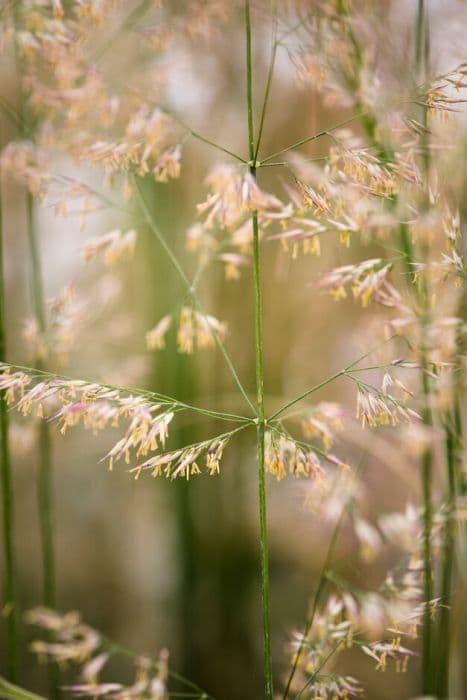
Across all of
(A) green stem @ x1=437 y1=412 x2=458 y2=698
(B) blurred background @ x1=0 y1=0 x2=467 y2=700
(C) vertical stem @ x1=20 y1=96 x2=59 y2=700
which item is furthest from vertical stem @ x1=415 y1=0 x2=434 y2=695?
(B) blurred background @ x1=0 y1=0 x2=467 y2=700

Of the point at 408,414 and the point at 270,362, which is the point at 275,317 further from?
the point at 408,414

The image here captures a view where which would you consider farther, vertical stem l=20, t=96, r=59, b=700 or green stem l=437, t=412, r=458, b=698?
vertical stem l=20, t=96, r=59, b=700

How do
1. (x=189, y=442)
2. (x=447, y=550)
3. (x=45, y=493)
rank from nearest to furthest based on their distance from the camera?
(x=447, y=550), (x=45, y=493), (x=189, y=442)

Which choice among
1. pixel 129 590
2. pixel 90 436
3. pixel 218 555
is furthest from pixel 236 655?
pixel 90 436

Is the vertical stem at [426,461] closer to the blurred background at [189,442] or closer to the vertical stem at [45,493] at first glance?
the vertical stem at [45,493]

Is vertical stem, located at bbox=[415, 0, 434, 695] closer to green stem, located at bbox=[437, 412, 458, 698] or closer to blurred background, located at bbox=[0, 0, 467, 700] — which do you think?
green stem, located at bbox=[437, 412, 458, 698]

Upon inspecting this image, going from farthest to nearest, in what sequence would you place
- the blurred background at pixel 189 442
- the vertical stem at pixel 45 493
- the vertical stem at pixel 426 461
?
1. the blurred background at pixel 189 442
2. the vertical stem at pixel 45 493
3. the vertical stem at pixel 426 461

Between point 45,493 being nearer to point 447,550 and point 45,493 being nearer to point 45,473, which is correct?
point 45,473

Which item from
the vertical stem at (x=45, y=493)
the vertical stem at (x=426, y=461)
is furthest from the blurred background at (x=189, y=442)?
the vertical stem at (x=426, y=461)

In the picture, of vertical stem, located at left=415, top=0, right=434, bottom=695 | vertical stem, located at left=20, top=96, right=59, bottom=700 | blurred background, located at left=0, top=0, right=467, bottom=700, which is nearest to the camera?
vertical stem, located at left=415, top=0, right=434, bottom=695

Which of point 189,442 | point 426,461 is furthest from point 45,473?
point 189,442
